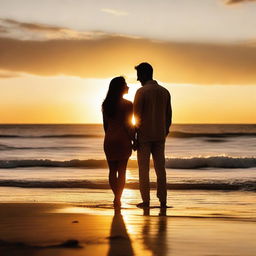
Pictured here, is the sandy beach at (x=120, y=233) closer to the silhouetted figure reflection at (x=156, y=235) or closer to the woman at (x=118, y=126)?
the silhouetted figure reflection at (x=156, y=235)

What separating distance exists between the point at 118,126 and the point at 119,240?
3.03m

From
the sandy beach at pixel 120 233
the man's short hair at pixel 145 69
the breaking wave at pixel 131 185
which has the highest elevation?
the man's short hair at pixel 145 69

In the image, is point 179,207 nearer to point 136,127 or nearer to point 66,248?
point 136,127

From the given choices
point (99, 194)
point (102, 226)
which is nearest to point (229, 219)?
point (102, 226)

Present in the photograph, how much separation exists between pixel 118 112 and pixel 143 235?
9.33ft

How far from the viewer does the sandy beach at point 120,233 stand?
479cm

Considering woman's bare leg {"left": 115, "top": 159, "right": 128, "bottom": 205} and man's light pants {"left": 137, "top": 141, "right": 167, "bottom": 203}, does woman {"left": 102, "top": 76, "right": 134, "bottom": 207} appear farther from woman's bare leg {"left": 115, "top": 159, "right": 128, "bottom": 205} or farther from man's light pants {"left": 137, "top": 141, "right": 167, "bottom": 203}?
man's light pants {"left": 137, "top": 141, "right": 167, "bottom": 203}

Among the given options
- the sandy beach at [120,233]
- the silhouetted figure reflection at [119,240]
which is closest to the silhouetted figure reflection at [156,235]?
the sandy beach at [120,233]

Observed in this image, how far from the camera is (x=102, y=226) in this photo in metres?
6.18

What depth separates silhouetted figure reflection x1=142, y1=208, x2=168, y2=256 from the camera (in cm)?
480

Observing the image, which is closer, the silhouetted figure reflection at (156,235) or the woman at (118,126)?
the silhouetted figure reflection at (156,235)

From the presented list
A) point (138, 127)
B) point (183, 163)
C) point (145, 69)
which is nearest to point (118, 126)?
point (138, 127)

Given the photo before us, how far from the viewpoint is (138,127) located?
26.9 ft

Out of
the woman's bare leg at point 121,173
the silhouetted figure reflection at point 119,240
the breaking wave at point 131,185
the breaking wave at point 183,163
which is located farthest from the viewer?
the breaking wave at point 183,163
